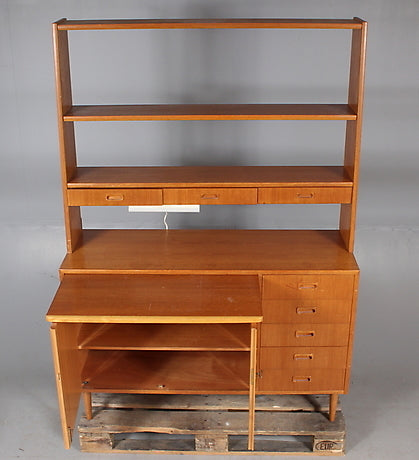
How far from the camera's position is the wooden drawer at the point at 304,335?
3.73 m

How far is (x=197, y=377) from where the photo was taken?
377cm

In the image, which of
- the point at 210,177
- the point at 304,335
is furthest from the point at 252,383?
the point at 210,177

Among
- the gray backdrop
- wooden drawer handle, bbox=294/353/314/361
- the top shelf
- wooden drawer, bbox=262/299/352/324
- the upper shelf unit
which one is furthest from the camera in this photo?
the gray backdrop

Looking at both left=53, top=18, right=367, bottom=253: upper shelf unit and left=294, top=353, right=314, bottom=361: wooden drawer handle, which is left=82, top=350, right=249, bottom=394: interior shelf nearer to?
left=294, top=353, right=314, bottom=361: wooden drawer handle

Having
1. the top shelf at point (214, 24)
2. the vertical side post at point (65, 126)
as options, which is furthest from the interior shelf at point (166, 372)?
the top shelf at point (214, 24)

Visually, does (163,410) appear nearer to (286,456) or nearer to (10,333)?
(286,456)

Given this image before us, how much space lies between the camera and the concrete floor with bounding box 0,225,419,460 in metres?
3.81

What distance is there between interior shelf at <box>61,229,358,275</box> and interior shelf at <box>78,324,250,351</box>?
32 cm

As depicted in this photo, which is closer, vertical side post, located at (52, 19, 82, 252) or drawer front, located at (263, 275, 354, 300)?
vertical side post, located at (52, 19, 82, 252)

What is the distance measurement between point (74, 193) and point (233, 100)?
2020 mm

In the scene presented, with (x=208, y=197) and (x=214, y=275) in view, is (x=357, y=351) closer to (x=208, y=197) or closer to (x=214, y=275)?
(x=214, y=275)

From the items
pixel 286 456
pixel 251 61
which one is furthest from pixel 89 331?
pixel 251 61

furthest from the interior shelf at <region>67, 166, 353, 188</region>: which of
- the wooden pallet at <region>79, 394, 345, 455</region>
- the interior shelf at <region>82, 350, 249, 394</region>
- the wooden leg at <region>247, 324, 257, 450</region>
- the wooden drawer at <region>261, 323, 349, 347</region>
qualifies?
the wooden pallet at <region>79, 394, 345, 455</region>

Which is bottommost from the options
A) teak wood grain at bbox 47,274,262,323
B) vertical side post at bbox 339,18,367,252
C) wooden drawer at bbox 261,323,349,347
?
wooden drawer at bbox 261,323,349,347
